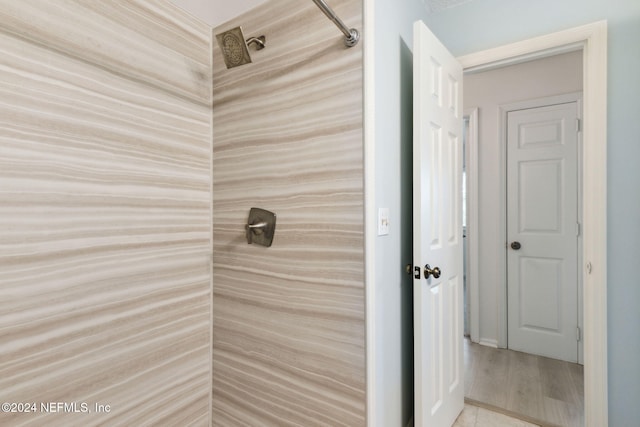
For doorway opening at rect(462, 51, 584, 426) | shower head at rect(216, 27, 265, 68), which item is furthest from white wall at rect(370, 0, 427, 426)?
doorway opening at rect(462, 51, 584, 426)

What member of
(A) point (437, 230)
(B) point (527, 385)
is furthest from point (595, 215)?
(B) point (527, 385)

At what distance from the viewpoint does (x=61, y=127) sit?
107cm

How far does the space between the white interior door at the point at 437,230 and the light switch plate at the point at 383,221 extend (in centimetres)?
16

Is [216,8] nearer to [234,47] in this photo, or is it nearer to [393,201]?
[234,47]

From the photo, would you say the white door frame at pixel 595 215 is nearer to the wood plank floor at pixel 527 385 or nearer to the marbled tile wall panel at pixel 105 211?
the wood plank floor at pixel 527 385

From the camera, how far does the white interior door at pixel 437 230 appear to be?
138cm

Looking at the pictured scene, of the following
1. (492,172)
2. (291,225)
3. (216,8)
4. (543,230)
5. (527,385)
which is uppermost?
(216,8)

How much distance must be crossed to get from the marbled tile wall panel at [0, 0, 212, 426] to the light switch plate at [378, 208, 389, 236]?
2.99 ft

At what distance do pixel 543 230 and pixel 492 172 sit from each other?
63 centimetres

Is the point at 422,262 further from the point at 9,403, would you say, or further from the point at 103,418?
the point at 9,403

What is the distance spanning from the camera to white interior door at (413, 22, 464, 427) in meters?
1.38

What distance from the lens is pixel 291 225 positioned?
1333mm

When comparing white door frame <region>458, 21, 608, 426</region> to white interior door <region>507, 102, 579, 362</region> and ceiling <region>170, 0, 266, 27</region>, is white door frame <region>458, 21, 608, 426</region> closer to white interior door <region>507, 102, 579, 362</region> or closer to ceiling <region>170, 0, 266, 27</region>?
white interior door <region>507, 102, 579, 362</region>

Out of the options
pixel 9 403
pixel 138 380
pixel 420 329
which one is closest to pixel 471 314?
pixel 420 329
